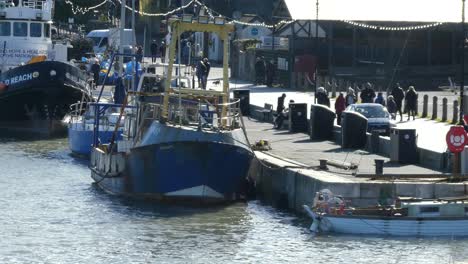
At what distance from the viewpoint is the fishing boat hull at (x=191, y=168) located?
34.2 m

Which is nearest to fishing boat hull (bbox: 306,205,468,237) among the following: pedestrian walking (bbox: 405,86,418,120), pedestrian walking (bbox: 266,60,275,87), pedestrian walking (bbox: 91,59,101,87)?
pedestrian walking (bbox: 405,86,418,120)

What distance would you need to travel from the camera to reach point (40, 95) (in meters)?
54.6

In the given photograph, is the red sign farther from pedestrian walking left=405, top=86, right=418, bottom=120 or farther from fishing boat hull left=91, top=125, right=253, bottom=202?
pedestrian walking left=405, top=86, right=418, bottom=120

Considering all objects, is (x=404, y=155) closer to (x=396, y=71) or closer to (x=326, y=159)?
(x=326, y=159)

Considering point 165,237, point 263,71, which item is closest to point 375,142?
point 165,237

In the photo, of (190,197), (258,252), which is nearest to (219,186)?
(190,197)

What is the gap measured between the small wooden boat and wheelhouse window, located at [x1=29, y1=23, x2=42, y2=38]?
3081 cm

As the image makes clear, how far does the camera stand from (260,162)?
37.0 metres

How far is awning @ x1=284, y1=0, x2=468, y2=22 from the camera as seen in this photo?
205 ft

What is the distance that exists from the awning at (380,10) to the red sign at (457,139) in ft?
96.7

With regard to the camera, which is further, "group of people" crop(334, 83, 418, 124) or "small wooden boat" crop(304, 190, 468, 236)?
"group of people" crop(334, 83, 418, 124)

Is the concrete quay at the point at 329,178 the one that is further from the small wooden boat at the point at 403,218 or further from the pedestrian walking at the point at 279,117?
the pedestrian walking at the point at 279,117

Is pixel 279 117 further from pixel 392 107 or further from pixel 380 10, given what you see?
pixel 380 10

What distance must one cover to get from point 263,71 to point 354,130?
89.9 feet
